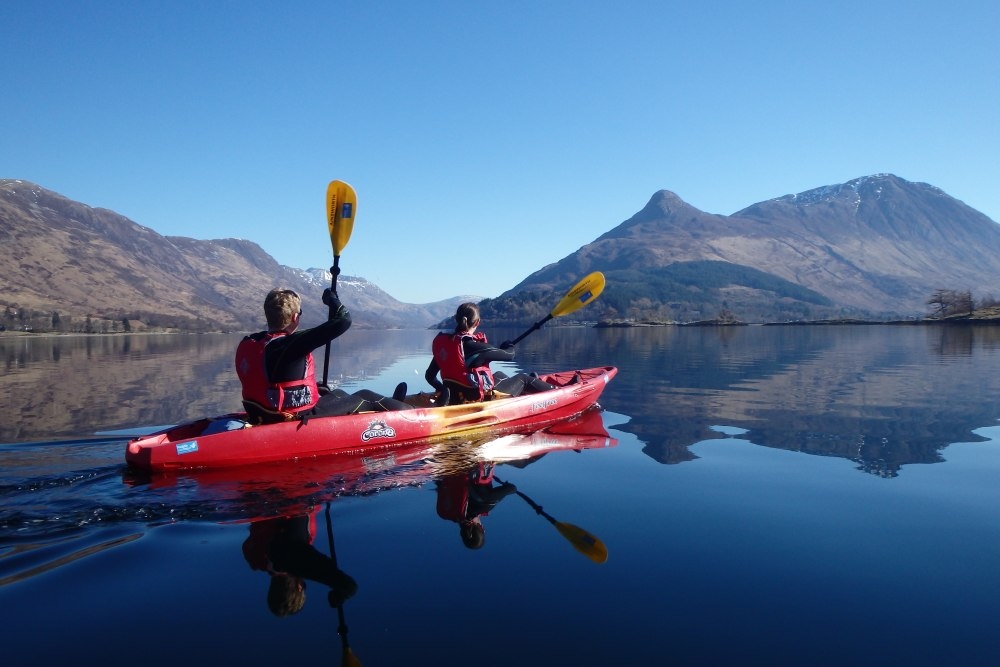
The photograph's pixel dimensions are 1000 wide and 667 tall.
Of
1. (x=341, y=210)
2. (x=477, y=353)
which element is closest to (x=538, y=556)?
(x=477, y=353)

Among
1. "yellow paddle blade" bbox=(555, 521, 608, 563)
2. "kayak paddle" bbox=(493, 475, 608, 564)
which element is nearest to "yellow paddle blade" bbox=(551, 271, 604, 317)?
"kayak paddle" bbox=(493, 475, 608, 564)

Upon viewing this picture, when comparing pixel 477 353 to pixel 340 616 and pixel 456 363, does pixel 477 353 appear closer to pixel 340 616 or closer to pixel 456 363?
pixel 456 363

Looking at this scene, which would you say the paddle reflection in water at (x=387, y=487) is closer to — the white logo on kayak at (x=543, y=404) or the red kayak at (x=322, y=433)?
the red kayak at (x=322, y=433)

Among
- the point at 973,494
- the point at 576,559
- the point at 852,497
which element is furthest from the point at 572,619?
the point at 973,494

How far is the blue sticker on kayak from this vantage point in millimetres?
8977

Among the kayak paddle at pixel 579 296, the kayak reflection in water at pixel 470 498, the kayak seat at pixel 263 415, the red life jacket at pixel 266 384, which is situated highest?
the kayak paddle at pixel 579 296

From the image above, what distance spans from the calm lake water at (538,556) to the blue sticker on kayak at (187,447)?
37 centimetres

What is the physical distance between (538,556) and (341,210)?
8.93 m

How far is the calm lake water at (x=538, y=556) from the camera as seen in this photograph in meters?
4.43

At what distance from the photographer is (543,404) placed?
1422 centimetres

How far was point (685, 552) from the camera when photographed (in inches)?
242

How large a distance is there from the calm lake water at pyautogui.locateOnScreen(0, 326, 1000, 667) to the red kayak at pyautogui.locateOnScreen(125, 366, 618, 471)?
1.32ft

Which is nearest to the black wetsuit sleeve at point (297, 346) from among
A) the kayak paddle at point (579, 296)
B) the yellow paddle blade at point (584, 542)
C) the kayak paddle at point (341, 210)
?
the kayak paddle at point (341, 210)

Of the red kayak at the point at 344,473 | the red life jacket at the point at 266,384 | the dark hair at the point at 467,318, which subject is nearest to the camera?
the red kayak at the point at 344,473
